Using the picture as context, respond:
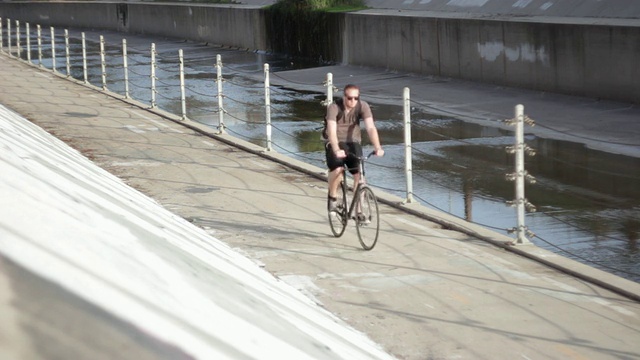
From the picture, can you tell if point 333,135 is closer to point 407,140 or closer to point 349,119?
point 349,119

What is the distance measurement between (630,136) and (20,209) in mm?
15257

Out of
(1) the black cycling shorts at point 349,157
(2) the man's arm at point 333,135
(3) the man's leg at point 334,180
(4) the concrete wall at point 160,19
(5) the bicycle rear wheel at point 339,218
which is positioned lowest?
(5) the bicycle rear wheel at point 339,218

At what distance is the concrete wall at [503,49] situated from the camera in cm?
2097

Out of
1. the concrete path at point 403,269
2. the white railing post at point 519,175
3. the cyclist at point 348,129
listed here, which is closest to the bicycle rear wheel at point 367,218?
the concrete path at point 403,269

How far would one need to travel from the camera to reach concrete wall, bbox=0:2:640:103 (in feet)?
68.8

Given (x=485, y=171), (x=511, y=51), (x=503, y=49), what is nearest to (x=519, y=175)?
(x=485, y=171)

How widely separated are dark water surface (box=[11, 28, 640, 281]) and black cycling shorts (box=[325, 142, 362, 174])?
158 centimetres

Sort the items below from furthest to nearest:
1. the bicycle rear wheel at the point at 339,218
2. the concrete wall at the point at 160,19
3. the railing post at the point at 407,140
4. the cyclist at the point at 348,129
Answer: the concrete wall at the point at 160,19
the railing post at the point at 407,140
the bicycle rear wheel at the point at 339,218
the cyclist at the point at 348,129

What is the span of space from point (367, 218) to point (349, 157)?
2.19 ft

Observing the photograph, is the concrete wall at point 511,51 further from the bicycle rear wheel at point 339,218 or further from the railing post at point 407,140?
the bicycle rear wheel at point 339,218

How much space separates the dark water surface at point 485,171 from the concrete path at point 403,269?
88 cm

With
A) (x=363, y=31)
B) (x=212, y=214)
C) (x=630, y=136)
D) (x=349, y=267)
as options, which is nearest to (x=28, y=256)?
(x=349, y=267)

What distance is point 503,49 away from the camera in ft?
81.5

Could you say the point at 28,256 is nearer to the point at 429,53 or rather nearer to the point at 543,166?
the point at 543,166
